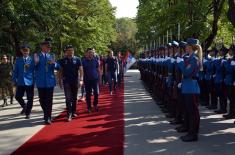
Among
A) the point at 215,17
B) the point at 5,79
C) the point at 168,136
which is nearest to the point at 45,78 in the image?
the point at 168,136

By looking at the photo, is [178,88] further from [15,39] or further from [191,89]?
[15,39]

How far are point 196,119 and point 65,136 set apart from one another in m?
2.63

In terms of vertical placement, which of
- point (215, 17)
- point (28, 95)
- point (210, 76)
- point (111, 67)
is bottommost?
point (28, 95)

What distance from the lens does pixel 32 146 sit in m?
8.59

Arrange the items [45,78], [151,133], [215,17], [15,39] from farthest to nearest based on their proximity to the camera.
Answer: [215,17], [15,39], [45,78], [151,133]

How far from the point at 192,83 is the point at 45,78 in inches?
155

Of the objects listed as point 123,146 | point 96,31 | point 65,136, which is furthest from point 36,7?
point 96,31

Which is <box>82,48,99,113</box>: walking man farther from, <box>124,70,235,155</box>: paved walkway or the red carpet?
<box>124,70,235,155</box>: paved walkway

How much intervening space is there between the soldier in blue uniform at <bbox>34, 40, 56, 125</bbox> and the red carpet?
451 mm

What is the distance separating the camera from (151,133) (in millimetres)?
9734

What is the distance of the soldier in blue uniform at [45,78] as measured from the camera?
1127 cm

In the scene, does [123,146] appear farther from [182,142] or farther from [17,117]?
[17,117]

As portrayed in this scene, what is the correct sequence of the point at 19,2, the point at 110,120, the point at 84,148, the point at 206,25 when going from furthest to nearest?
the point at 206,25
the point at 19,2
the point at 110,120
the point at 84,148

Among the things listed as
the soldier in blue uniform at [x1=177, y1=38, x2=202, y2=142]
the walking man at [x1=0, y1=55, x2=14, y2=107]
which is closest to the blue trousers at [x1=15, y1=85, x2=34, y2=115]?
the walking man at [x1=0, y1=55, x2=14, y2=107]
